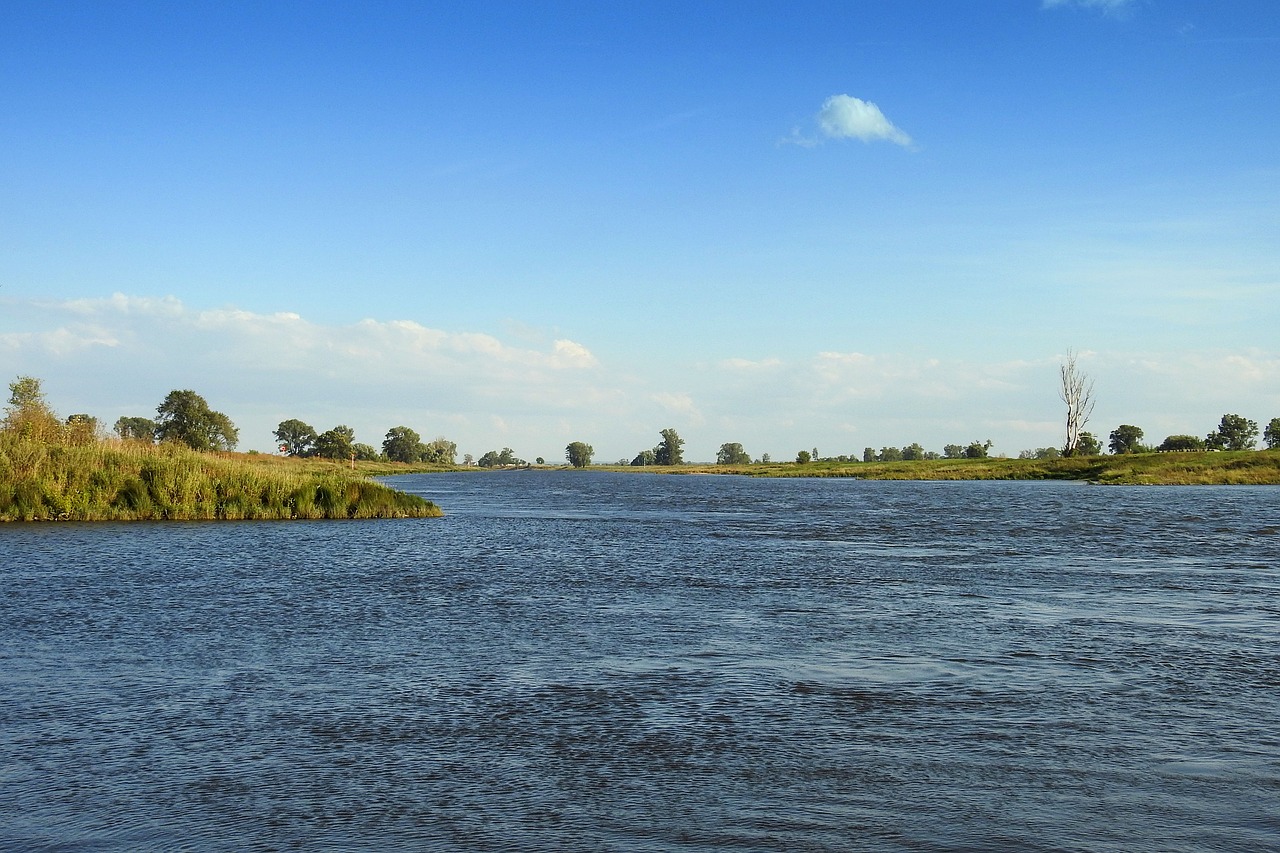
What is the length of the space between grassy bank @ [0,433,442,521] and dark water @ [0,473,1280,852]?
13.4m

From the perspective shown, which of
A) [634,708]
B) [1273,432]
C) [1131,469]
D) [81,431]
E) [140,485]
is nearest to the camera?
[634,708]

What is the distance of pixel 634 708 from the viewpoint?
11.8m

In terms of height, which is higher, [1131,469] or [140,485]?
[1131,469]

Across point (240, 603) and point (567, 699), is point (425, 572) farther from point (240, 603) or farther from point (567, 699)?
point (567, 699)

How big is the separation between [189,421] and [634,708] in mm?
150901

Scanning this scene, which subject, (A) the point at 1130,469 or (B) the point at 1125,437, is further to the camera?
(B) the point at 1125,437

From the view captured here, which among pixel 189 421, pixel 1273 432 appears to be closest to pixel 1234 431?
pixel 1273 432

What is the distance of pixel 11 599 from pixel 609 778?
1637 centimetres

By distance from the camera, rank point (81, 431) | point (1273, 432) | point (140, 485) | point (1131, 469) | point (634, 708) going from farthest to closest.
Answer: point (1273, 432) → point (1131, 469) → point (81, 431) → point (140, 485) → point (634, 708)

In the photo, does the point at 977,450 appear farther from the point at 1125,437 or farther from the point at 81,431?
the point at 81,431

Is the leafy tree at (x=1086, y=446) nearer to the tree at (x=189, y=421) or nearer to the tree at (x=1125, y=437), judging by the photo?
the tree at (x=1125, y=437)

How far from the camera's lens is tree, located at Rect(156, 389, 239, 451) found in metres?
144

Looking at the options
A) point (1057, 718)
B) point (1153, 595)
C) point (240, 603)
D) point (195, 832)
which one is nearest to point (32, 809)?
point (195, 832)

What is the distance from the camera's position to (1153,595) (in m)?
21.9
